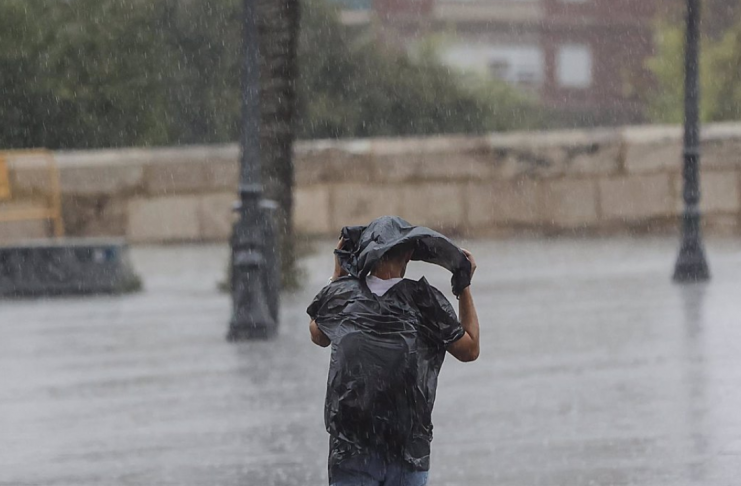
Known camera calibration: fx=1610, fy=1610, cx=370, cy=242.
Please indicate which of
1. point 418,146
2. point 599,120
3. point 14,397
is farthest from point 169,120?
point 599,120

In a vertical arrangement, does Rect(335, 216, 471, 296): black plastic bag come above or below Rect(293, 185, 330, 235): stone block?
above

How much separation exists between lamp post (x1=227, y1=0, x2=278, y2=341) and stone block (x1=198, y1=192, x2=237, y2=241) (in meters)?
7.02

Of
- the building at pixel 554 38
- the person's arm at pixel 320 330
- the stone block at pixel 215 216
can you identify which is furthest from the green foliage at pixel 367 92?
the building at pixel 554 38

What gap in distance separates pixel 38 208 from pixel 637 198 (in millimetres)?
7006

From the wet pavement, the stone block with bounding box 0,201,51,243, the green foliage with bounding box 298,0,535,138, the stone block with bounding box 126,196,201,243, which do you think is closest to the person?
the wet pavement

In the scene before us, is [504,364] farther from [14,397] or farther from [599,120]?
[599,120]

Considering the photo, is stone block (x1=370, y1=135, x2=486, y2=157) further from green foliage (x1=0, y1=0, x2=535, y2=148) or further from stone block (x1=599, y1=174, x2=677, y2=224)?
green foliage (x1=0, y1=0, x2=535, y2=148)

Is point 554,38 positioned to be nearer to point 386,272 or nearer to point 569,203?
point 569,203

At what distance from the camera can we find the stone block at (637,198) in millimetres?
18906

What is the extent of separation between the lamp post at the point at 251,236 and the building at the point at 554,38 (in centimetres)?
5971

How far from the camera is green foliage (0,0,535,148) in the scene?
22469mm

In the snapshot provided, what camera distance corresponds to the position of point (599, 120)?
229ft

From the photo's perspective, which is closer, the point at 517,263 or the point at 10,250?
the point at 10,250

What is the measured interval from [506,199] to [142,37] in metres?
7.96
